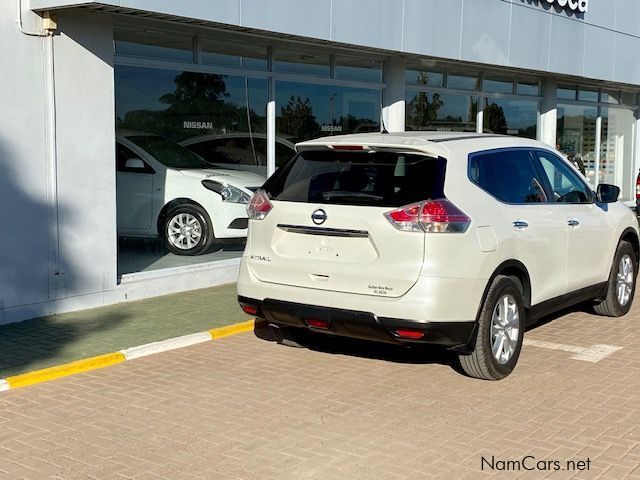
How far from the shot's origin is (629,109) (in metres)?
22.3

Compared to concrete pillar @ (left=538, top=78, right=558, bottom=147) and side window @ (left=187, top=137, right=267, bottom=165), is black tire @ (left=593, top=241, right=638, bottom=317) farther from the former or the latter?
concrete pillar @ (left=538, top=78, right=558, bottom=147)

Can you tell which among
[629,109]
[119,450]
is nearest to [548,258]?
[119,450]

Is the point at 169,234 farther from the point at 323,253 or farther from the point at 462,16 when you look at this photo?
the point at 462,16

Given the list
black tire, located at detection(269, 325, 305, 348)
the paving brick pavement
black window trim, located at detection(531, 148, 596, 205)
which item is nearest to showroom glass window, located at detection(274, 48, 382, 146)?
black tire, located at detection(269, 325, 305, 348)

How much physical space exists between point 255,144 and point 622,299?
5.14 metres

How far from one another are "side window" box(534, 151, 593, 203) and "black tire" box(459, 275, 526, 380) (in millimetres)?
1221

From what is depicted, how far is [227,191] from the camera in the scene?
10.8 meters

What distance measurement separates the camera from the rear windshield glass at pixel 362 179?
6.03m

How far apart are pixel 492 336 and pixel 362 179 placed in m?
1.56

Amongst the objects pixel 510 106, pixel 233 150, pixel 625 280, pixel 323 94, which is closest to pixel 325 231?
pixel 625 280

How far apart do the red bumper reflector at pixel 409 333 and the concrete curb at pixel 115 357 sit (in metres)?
2.42

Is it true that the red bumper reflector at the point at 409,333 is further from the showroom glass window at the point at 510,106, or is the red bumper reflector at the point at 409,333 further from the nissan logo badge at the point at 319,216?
the showroom glass window at the point at 510,106

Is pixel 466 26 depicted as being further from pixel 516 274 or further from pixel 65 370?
pixel 65 370

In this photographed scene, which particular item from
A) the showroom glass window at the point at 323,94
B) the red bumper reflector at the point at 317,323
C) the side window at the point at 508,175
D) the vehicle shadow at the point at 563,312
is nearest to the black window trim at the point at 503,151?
the side window at the point at 508,175
